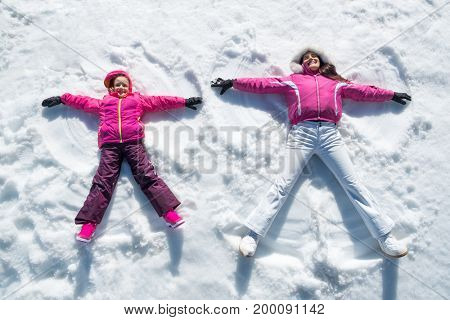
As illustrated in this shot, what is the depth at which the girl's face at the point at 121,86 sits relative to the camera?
12.6 ft

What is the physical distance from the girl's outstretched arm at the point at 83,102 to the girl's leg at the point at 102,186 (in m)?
0.46

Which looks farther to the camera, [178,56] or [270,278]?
[178,56]

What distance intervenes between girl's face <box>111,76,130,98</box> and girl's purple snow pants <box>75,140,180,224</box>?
1.92ft

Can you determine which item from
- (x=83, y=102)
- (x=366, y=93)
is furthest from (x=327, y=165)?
(x=83, y=102)

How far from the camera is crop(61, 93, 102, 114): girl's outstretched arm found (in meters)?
3.82

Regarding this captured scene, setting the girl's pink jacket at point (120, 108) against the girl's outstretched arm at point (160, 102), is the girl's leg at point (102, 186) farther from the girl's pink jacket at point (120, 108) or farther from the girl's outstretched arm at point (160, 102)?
the girl's outstretched arm at point (160, 102)

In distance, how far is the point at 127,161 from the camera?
12.4 feet

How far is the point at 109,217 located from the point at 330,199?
235cm

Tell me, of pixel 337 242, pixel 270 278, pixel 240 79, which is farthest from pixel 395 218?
pixel 240 79

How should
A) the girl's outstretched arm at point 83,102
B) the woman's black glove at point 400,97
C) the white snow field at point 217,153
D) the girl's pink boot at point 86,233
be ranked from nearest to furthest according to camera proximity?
the girl's pink boot at point 86,233 → the white snow field at point 217,153 → the girl's outstretched arm at point 83,102 → the woman's black glove at point 400,97

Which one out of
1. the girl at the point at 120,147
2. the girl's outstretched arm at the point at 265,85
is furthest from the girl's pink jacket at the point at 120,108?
the girl's outstretched arm at the point at 265,85

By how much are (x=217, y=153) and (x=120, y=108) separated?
3.68ft

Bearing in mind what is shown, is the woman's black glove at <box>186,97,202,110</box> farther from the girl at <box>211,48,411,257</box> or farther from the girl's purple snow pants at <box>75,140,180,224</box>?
the girl's purple snow pants at <box>75,140,180,224</box>

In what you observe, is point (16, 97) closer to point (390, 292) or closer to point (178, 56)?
point (178, 56)
